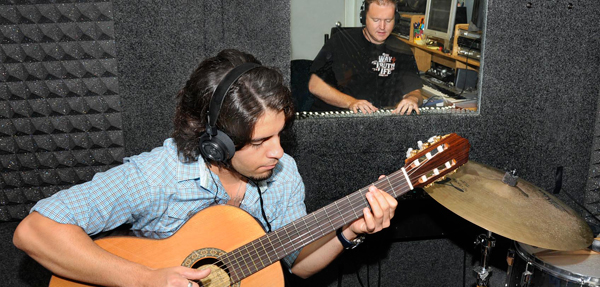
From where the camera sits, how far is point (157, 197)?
1.42 meters

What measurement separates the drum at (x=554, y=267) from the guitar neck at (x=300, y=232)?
51 centimetres

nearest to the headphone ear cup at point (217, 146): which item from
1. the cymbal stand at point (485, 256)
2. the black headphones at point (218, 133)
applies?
the black headphones at point (218, 133)

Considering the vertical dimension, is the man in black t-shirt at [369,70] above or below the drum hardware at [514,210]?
above

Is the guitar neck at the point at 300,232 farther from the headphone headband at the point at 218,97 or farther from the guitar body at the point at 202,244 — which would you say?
the headphone headband at the point at 218,97

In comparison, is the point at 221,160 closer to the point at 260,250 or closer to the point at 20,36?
the point at 260,250

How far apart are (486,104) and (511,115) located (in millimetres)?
122

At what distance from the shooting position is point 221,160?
4.40 feet

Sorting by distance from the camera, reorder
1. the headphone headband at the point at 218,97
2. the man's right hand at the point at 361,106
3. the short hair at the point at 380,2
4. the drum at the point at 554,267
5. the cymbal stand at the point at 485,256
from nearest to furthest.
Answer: the headphone headband at the point at 218,97 < the drum at the point at 554,267 < the cymbal stand at the point at 485,256 < the short hair at the point at 380,2 < the man's right hand at the point at 361,106

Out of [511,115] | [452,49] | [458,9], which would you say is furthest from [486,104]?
[458,9]

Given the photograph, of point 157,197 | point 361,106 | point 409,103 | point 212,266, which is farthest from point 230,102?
point 409,103

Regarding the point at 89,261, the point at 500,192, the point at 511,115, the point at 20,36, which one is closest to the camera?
the point at 89,261

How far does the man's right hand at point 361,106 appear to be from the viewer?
78.1 inches

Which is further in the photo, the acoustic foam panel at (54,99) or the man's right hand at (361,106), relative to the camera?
the man's right hand at (361,106)

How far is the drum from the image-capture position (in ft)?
4.77
